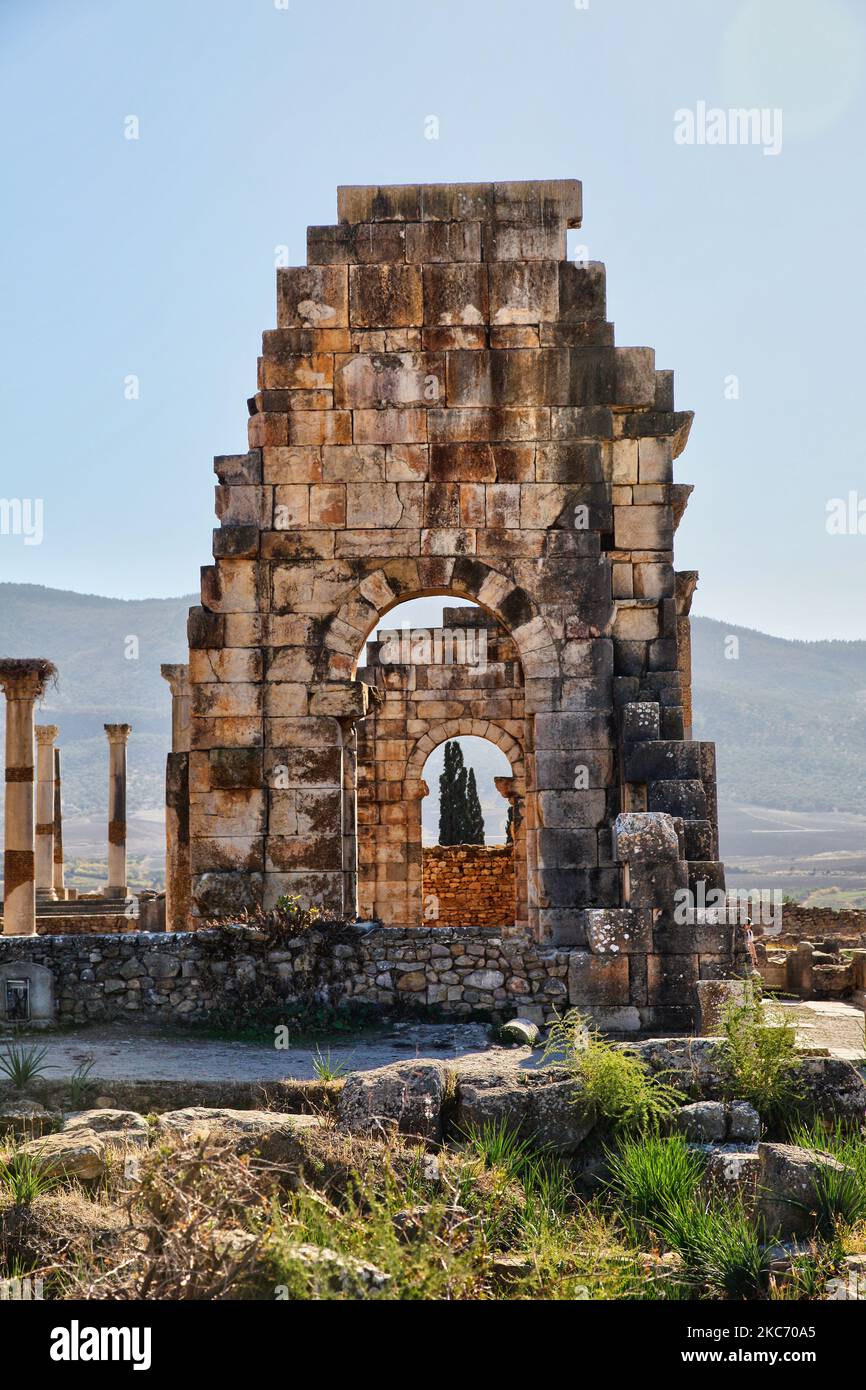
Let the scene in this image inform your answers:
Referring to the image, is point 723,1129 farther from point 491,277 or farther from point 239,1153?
point 491,277

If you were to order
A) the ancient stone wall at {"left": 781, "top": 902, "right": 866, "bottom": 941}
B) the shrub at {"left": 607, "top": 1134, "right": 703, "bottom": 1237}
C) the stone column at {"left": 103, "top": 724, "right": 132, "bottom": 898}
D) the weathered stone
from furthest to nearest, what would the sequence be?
the stone column at {"left": 103, "top": 724, "right": 132, "bottom": 898}
the ancient stone wall at {"left": 781, "top": 902, "right": 866, "bottom": 941}
the shrub at {"left": 607, "top": 1134, "right": 703, "bottom": 1237}
the weathered stone

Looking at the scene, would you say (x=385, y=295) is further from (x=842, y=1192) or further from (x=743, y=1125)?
(x=842, y=1192)

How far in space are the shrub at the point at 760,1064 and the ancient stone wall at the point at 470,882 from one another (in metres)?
17.9

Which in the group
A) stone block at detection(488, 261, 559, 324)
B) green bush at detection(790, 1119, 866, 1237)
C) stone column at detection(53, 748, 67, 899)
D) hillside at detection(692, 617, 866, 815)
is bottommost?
green bush at detection(790, 1119, 866, 1237)

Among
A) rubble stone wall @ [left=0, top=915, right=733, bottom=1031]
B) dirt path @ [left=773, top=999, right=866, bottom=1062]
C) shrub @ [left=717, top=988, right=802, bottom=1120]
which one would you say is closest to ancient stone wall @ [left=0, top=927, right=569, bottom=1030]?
rubble stone wall @ [left=0, top=915, right=733, bottom=1031]

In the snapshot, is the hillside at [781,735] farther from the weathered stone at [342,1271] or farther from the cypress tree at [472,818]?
the weathered stone at [342,1271]

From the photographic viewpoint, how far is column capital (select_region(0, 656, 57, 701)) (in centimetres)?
1942

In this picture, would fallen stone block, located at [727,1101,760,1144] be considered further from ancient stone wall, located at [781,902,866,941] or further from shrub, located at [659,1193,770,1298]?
ancient stone wall, located at [781,902,866,941]

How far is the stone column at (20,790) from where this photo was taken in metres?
19.5

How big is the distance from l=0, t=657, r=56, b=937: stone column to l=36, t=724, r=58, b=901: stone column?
8591 mm

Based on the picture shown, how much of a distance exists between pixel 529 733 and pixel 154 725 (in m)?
169

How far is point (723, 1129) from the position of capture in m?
7.05

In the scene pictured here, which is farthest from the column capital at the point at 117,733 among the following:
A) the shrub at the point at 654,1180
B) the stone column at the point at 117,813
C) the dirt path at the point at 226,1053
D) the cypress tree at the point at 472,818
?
the shrub at the point at 654,1180
